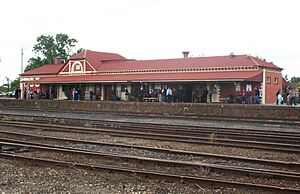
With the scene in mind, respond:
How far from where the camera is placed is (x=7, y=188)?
693 cm

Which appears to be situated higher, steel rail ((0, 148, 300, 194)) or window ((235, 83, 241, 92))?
window ((235, 83, 241, 92))

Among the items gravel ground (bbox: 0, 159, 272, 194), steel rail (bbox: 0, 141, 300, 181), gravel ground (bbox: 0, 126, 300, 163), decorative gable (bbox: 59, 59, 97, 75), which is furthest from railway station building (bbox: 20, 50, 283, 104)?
gravel ground (bbox: 0, 159, 272, 194)

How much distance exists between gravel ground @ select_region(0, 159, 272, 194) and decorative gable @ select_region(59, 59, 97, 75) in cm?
3851

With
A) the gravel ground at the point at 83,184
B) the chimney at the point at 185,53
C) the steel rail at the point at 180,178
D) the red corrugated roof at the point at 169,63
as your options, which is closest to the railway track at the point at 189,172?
the steel rail at the point at 180,178

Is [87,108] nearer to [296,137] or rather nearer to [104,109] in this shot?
[104,109]

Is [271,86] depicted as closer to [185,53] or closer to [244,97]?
[244,97]

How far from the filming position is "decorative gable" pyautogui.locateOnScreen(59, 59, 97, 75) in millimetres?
47031

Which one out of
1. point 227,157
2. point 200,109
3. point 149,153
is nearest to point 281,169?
point 227,157

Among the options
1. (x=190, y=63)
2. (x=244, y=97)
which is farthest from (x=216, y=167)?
(x=190, y=63)

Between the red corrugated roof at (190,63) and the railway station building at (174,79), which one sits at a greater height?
the red corrugated roof at (190,63)

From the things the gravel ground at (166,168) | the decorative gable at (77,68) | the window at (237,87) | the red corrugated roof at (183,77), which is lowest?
the gravel ground at (166,168)

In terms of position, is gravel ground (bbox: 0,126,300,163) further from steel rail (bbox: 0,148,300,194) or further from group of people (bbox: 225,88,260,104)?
group of people (bbox: 225,88,260,104)

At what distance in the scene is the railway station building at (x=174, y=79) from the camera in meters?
33.5

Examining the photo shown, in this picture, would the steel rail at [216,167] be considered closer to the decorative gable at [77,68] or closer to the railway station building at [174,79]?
the railway station building at [174,79]
